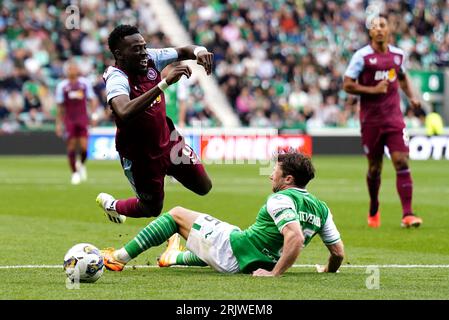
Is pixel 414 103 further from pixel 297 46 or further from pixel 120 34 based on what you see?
pixel 297 46

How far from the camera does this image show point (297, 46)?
37.4 meters

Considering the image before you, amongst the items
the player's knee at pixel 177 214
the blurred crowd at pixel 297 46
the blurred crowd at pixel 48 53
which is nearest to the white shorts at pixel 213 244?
the player's knee at pixel 177 214

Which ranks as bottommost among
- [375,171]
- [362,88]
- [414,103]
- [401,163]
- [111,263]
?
[375,171]

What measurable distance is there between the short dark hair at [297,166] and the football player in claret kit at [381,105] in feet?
18.3

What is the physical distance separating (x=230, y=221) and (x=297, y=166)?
629 cm

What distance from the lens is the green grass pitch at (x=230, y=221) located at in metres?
7.86

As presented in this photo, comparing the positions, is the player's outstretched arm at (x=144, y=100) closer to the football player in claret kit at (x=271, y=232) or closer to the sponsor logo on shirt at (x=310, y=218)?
the football player in claret kit at (x=271, y=232)

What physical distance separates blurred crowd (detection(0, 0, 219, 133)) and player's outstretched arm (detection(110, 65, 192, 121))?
23412mm

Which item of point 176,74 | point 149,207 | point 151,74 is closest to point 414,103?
point 149,207

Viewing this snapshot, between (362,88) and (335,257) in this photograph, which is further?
(362,88)

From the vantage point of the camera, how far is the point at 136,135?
1004 centimetres

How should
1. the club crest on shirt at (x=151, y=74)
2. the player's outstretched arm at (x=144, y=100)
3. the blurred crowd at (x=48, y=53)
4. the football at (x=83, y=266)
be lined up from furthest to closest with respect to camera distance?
the blurred crowd at (x=48, y=53) < the club crest on shirt at (x=151, y=74) < the player's outstretched arm at (x=144, y=100) < the football at (x=83, y=266)

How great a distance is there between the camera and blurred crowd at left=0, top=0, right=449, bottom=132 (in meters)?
33.1
